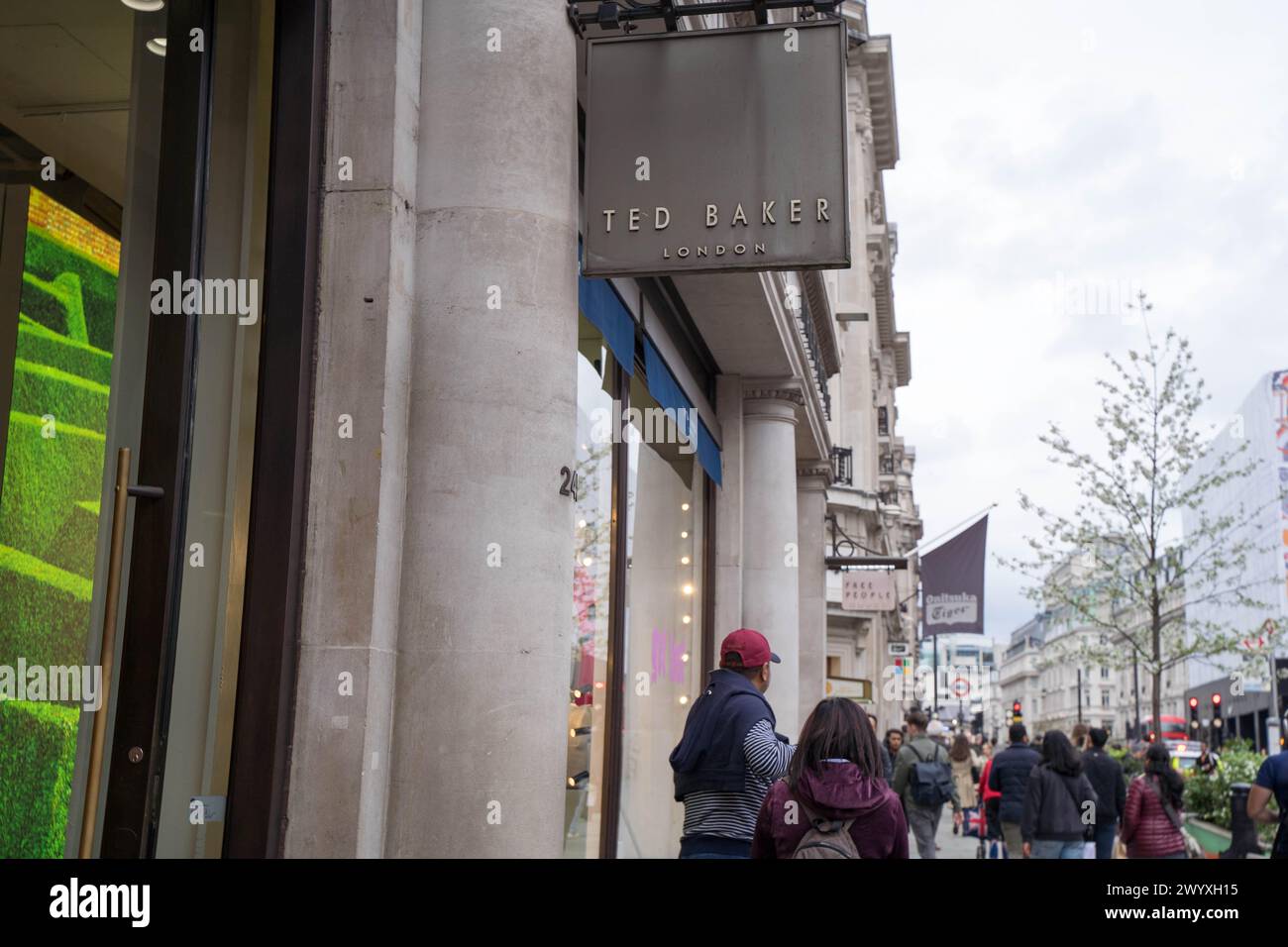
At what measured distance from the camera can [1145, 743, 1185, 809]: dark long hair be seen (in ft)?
36.2

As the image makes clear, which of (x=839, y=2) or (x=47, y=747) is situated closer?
(x=47, y=747)

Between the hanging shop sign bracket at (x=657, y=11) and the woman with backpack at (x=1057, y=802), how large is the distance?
259 inches

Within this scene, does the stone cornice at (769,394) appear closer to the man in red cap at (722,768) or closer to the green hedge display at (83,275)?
the green hedge display at (83,275)

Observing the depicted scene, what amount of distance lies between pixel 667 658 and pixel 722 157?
6727 mm

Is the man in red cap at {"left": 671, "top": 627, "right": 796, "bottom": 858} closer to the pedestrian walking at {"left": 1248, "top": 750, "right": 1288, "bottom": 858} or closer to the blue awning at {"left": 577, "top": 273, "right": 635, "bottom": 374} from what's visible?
the blue awning at {"left": 577, "top": 273, "right": 635, "bottom": 374}

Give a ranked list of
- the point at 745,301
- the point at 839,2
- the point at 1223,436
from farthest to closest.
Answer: the point at 1223,436 < the point at 745,301 < the point at 839,2

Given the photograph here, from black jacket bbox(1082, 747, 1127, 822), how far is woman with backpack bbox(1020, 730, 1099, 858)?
2.39 ft

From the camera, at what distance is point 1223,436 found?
87625 millimetres

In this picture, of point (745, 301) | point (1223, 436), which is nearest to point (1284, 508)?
point (1223, 436)

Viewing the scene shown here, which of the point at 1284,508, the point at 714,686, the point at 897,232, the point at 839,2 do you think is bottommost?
the point at 714,686

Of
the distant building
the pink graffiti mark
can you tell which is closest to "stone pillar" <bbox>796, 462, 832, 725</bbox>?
the pink graffiti mark

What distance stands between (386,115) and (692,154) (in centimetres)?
191
